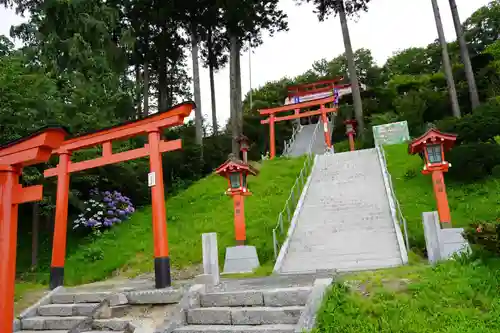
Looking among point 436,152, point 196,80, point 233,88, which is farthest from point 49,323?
point 196,80

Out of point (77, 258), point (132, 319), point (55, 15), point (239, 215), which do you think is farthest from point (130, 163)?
point (132, 319)

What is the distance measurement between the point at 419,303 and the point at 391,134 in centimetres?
Answer: 1723

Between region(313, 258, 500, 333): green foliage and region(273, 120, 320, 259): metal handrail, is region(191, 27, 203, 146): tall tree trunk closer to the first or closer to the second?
region(273, 120, 320, 259): metal handrail

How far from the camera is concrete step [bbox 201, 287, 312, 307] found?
589 cm

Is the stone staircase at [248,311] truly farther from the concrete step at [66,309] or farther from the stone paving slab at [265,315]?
the concrete step at [66,309]

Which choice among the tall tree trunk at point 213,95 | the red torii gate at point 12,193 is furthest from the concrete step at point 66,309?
the tall tree trunk at point 213,95

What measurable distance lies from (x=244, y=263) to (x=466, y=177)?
8301mm

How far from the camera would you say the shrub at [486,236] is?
589 centimetres

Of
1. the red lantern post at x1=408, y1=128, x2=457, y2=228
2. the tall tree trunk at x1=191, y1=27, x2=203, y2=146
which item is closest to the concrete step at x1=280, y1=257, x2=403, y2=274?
the red lantern post at x1=408, y1=128, x2=457, y2=228

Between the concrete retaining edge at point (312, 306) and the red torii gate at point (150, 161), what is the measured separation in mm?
3290

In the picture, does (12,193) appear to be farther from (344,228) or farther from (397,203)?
(397,203)

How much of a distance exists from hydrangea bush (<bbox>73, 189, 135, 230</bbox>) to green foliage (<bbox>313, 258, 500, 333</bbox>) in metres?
10.6

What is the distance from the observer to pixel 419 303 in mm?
5227

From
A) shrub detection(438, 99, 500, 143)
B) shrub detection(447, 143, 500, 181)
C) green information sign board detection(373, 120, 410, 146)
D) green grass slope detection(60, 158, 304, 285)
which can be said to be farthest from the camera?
green information sign board detection(373, 120, 410, 146)
